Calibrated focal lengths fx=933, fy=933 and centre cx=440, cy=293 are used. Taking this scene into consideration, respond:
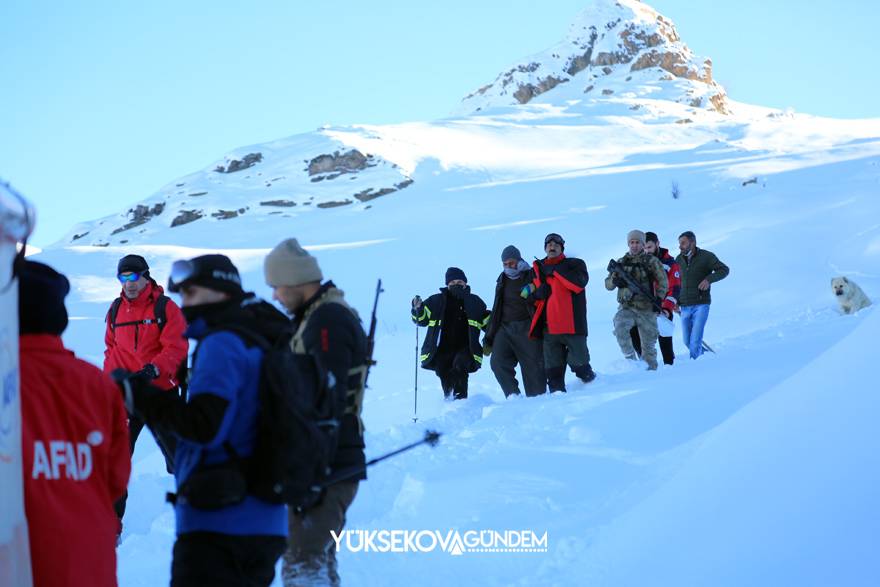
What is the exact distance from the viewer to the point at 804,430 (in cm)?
375

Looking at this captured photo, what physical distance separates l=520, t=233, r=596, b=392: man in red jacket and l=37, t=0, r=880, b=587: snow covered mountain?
15.3 inches

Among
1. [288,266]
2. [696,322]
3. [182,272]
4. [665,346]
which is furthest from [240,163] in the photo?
[182,272]

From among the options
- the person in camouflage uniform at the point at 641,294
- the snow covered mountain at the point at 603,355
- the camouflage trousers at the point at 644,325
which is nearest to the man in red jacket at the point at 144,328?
the snow covered mountain at the point at 603,355

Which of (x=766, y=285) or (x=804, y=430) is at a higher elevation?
(x=804, y=430)

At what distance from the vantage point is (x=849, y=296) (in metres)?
12.9

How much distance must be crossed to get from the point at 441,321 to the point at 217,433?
312 inches

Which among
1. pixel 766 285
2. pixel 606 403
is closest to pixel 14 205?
pixel 606 403

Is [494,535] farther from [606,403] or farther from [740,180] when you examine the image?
[740,180]

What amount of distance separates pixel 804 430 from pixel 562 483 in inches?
85.8

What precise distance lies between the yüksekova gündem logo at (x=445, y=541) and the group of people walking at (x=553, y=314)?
14.5 ft

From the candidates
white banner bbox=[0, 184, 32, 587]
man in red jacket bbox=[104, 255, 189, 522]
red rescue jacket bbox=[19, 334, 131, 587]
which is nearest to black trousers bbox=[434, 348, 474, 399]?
man in red jacket bbox=[104, 255, 189, 522]

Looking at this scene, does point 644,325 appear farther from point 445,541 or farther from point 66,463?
point 66,463

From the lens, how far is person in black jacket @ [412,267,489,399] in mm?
10562

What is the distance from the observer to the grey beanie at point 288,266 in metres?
3.78
